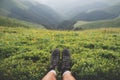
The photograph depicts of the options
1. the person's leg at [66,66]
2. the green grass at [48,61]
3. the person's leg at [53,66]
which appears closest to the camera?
the person's leg at [53,66]

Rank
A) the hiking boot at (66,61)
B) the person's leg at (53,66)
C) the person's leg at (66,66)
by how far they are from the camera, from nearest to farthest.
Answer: the person's leg at (53,66) < the person's leg at (66,66) < the hiking boot at (66,61)

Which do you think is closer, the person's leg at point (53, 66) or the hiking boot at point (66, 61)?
the person's leg at point (53, 66)

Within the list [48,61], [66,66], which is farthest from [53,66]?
[48,61]

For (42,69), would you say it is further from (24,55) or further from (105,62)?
(105,62)

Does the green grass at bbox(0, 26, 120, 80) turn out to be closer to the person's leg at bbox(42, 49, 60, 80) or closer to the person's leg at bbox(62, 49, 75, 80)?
the person's leg at bbox(62, 49, 75, 80)

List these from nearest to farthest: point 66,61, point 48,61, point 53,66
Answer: point 53,66, point 66,61, point 48,61

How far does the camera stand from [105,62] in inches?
461

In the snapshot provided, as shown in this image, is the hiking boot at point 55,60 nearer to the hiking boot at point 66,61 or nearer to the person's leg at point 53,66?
the person's leg at point 53,66

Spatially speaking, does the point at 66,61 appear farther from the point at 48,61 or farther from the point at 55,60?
the point at 48,61

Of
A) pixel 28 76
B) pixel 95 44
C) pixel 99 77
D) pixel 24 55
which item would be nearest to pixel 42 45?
pixel 24 55

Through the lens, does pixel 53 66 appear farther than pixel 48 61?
No

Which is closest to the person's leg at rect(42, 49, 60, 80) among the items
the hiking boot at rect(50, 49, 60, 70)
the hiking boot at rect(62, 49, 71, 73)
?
the hiking boot at rect(50, 49, 60, 70)

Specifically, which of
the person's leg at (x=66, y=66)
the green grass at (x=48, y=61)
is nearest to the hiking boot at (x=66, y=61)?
the person's leg at (x=66, y=66)

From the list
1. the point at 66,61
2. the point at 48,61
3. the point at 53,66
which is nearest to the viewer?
the point at 53,66
